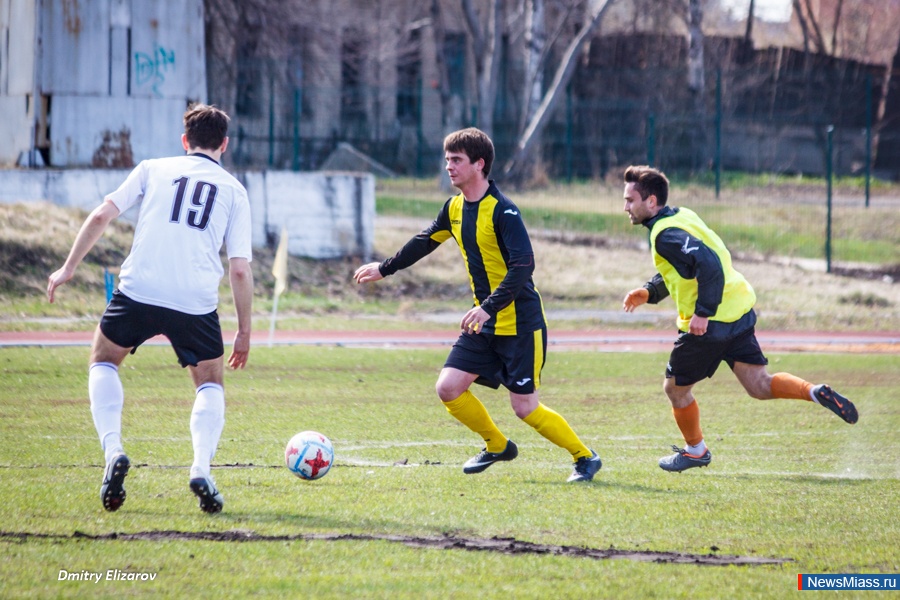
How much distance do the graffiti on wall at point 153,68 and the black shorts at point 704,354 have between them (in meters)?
15.6

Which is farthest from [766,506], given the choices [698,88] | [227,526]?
[698,88]

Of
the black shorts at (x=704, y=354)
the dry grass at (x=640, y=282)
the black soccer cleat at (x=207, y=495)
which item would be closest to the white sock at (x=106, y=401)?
the black soccer cleat at (x=207, y=495)

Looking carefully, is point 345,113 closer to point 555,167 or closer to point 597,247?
point 555,167

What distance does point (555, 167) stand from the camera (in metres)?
27.1

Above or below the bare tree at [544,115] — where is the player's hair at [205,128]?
above

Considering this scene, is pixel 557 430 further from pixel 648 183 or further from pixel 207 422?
pixel 207 422

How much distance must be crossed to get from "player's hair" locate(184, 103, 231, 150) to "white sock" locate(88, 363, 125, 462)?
46.5 inches

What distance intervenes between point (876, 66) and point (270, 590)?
37.3 m

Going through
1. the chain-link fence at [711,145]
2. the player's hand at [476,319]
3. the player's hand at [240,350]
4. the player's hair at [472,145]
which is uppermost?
the player's hair at [472,145]

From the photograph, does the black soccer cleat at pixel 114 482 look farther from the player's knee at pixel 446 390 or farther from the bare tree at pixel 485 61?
the bare tree at pixel 485 61

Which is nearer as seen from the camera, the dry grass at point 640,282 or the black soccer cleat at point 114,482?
the black soccer cleat at point 114,482

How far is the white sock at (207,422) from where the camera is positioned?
17.5 ft

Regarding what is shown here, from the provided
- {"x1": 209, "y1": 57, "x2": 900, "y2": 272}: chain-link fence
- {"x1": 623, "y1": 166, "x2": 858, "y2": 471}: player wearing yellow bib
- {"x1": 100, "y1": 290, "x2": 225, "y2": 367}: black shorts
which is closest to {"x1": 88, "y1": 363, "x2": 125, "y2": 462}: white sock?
{"x1": 100, "y1": 290, "x2": 225, "y2": 367}: black shorts

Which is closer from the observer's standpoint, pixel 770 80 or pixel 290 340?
pixel 290 340
